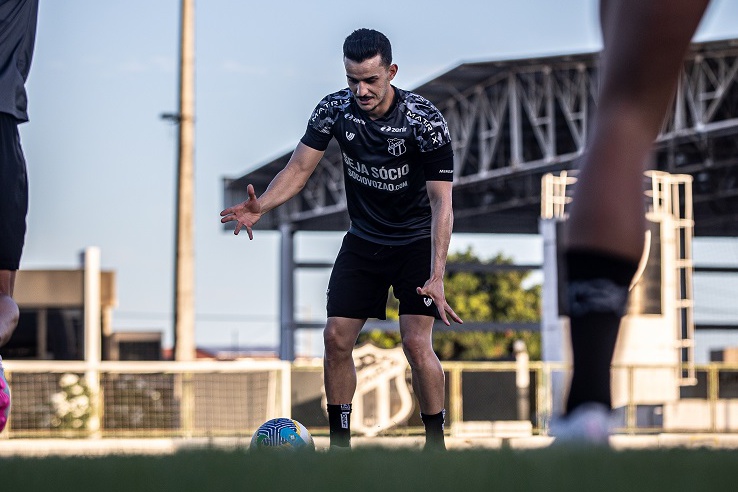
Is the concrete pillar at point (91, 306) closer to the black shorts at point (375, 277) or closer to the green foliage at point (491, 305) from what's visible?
the black shorts at point (375, 277)

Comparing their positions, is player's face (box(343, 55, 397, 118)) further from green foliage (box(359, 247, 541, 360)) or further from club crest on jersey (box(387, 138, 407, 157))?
green foliage (box(359, 247, 541, 360))

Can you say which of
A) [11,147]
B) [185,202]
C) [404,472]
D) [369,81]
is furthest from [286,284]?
[404,472]

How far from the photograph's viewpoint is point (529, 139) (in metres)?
52.3

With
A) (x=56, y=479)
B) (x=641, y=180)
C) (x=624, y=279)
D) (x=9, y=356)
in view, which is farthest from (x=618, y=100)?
(x=9, y=356)

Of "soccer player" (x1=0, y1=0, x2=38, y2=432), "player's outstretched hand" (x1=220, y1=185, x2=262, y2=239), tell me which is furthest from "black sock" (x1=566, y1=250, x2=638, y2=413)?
"player's outstretched hand" (x1=220, y1=185, x2=262, y2=239)

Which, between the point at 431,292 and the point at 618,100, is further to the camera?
the point at 431,292

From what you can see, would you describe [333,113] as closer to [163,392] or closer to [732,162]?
[163,392]

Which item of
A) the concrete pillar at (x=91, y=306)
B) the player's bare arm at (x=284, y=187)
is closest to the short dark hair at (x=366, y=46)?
the player's bare arm at (x=284, y=187)

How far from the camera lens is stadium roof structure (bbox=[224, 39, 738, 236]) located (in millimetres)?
39094

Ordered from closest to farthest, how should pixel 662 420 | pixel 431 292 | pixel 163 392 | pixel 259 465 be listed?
pixel 259 465
pixel 431 292
pixel 163 392
pixel 662 420

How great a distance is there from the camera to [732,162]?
4206cm

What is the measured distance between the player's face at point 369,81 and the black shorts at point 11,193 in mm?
2024

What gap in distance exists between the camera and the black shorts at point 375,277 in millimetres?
6816

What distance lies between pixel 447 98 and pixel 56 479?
4491cm
